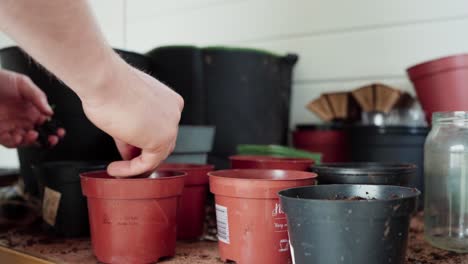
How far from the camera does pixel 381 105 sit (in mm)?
1389

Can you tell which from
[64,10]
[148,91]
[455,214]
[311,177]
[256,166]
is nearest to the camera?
[64,10]

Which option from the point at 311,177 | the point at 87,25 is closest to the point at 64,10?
the point at 87,25

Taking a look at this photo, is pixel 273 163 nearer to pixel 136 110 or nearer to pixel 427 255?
pixel 427 255

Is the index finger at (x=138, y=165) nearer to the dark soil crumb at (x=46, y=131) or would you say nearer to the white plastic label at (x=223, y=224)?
the white plastic label at (x=223, y=224)

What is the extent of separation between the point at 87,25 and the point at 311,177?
1.49 feet

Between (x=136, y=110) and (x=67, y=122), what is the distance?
0.60m

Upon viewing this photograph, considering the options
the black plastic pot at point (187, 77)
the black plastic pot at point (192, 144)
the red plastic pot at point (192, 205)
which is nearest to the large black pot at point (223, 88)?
the black plastic pot at point (187, 77)

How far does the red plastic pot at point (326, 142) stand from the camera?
1.50 meters

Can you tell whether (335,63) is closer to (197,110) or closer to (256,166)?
(197,110)

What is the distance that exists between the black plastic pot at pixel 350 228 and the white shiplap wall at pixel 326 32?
3.04 feet

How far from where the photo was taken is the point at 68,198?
979 mm

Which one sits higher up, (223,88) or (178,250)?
(223,88)

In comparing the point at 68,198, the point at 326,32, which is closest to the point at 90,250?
the point at 68,198

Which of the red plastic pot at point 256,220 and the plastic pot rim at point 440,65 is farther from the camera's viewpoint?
the plastic pot rim at point 440,65
